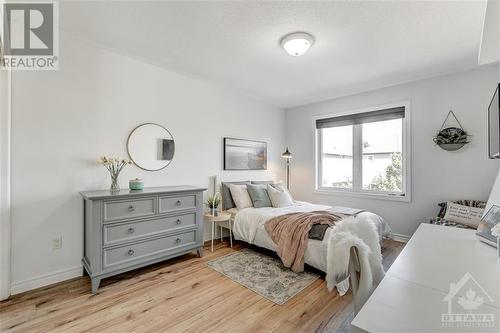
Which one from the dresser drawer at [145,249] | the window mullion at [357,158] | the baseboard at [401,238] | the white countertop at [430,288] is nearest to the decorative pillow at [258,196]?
the dresser drawer at [145,249]

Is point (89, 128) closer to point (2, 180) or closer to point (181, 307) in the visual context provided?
point (2, 180)

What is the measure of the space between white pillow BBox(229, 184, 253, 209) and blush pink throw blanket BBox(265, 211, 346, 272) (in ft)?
2.78

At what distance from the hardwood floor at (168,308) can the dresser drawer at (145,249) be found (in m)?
0.25

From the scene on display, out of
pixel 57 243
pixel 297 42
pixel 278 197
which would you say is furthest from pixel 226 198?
pixel 297 42

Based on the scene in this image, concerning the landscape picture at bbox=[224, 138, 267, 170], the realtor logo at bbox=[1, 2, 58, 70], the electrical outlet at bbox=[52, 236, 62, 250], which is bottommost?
the electrical outlet at bbox=[52, 236, 62, 250]

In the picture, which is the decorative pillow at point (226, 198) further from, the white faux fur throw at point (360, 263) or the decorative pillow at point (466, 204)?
the decorative pillow at point (466, 204)

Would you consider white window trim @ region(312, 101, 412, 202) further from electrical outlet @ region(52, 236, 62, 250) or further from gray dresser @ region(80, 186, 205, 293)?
electrical outlet @ region(52, 236, 62, 250)

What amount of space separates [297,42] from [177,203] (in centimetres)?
236

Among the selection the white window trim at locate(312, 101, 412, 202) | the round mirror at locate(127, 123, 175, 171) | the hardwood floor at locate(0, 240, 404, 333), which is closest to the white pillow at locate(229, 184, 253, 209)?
the round mirror at locate(127, 123, 175, 171)

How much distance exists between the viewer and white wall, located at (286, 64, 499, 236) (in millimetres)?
3100

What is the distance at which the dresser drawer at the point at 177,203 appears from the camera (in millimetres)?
2734

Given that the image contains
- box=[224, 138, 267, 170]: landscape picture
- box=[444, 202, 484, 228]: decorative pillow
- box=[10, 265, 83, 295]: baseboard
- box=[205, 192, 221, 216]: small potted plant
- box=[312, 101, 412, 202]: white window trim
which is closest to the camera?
box=[10, 265, 83, 295]: baseboard

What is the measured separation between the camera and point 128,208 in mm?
2451

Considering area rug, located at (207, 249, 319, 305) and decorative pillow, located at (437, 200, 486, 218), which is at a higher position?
decorative pillow, located at (437, 200, 486, 218)
